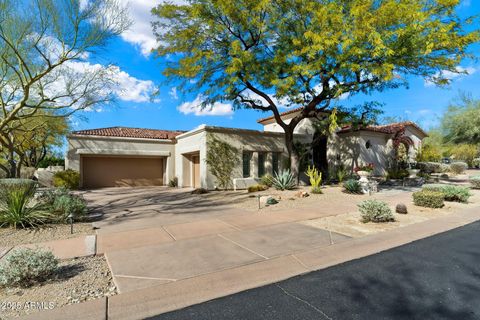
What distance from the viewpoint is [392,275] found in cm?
426

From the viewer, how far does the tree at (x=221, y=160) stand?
55.5 feet

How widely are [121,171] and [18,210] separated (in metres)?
15.2

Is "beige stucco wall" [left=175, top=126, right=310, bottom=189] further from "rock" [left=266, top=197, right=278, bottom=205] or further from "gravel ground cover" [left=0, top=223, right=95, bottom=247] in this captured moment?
"gravel ground cover" [left=0, top=223, right=95, bottom=247]

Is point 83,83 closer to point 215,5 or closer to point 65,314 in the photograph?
point 215,5

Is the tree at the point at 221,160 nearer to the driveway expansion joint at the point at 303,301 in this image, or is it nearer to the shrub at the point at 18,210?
the shrub at the point at 18,210

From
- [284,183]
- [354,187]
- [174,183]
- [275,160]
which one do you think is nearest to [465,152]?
[275,160]

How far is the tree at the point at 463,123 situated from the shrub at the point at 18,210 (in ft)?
129

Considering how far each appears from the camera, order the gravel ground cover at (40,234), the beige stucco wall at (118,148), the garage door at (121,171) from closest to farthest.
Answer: the gravel ground cover at (40,234) < the beige stucco wall at (118,148) < the garage door at (121,171)

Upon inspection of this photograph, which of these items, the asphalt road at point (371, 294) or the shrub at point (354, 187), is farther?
the shrub at point (354, 187)

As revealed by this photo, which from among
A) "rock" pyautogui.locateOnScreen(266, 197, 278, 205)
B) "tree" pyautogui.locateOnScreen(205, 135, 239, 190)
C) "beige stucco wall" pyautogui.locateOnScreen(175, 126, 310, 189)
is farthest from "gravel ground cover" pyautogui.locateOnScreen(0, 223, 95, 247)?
"tree" pyautogui.locateOnScreen(205, 135, 239, 190)

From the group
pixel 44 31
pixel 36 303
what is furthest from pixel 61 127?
pixel 36 303

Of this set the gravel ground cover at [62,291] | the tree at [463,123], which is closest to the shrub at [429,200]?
the gravel ground cover at [62,291]

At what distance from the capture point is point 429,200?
32.9ft

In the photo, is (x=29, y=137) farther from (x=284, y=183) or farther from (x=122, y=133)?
(x=284, y=183)
